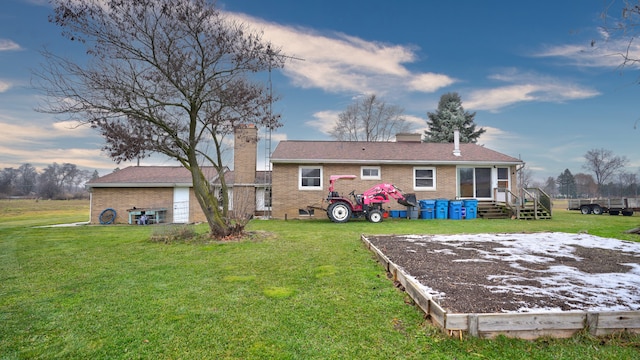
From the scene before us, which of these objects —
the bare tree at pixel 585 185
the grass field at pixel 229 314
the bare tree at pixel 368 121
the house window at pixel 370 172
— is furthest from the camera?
the bare tree at pixel 585 185

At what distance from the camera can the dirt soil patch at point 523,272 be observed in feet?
10.2

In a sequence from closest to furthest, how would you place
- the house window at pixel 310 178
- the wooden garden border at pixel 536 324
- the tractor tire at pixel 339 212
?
the wooden garden border at pixel 536 324, the tractor tire at pixel 339 212, the house window at pixel 310 178

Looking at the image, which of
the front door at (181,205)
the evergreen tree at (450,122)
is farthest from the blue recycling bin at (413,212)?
the evergreen tree at (450,122)

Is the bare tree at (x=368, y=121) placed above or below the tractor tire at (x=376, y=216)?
above

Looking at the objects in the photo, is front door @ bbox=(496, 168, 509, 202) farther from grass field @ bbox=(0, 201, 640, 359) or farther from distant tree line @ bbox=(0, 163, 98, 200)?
distant tree line @ bbox=(0, 163, 98, 200)

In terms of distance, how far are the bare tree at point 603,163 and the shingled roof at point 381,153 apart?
30.7 meters

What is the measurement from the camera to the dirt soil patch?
10.2 feet

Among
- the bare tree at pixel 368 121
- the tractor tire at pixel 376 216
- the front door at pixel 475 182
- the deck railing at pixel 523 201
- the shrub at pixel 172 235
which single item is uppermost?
the bare tree at pixel 368 121

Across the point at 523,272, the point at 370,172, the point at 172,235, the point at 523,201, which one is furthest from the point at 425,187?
the point at 172,235

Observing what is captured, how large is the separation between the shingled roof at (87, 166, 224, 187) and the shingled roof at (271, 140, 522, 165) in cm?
600

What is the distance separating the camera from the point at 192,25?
26.7ft

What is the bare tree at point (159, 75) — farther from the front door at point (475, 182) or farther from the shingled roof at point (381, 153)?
the front door at point (475, 182)

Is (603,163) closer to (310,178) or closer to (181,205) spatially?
(310,178)

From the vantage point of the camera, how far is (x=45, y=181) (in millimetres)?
42312
